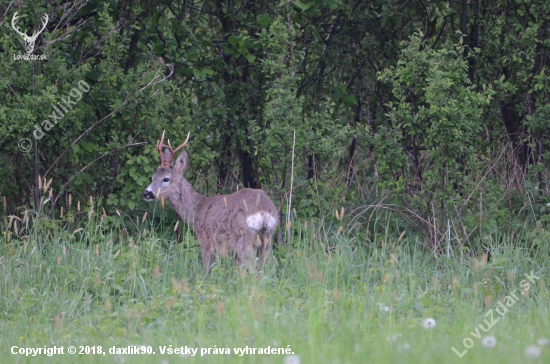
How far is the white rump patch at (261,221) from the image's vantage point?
6.70m

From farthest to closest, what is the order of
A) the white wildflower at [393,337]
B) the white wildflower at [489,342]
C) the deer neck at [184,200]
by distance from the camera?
the deer neck at [184,200] < the white wildflower at [393,337] < the white wildflower at [489,342]

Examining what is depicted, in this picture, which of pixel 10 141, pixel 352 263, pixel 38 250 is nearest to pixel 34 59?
pixel 10 141

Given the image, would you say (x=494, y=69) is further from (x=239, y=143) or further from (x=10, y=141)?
(x=10, y=141)

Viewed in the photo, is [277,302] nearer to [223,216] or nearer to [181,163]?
[223,216]

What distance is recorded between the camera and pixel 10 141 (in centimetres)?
743

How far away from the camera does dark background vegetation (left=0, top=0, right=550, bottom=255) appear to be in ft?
23.4

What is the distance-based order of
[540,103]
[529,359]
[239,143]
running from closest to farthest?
[529,359], [540,103], [239,143]

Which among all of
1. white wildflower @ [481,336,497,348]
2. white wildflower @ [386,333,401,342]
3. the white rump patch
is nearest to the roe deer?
the white rump patch

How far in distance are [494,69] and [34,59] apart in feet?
16.3

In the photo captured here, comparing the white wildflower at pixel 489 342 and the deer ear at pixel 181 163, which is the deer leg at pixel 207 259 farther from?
the white wildflower at pixel 489 342

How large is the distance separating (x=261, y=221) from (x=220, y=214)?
59 centimetres

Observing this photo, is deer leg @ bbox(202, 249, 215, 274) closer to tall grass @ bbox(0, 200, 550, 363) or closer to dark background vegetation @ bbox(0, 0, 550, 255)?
tall grass @ bbox(0, 200, 550, 363)

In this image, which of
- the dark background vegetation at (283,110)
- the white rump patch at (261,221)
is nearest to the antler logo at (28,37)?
the dark background vegetation at (283,110)

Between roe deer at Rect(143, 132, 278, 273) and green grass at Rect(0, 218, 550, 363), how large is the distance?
223 millimetres
